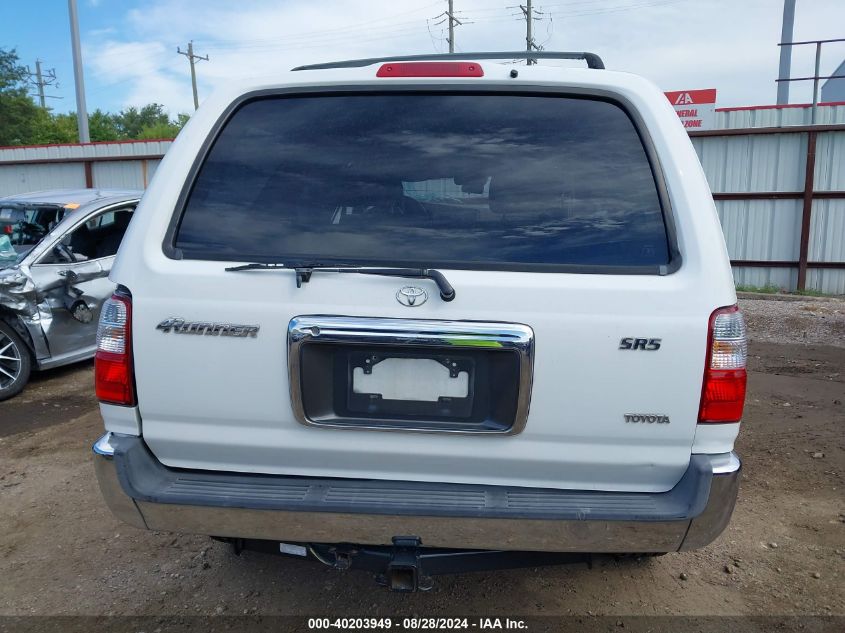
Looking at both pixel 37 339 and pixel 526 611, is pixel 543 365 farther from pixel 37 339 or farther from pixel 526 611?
pixel 37 339

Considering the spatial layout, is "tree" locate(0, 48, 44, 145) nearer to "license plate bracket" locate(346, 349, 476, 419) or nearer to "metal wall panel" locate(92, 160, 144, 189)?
"metal wall panel" locate(92, 160, 144, 189)

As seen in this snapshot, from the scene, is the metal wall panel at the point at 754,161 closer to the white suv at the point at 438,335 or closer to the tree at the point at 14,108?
the white suv at the point at 438,335

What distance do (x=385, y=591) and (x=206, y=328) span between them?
1.56 m

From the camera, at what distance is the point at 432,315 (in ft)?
6.44

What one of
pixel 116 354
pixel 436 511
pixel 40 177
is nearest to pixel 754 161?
pixel 436 511

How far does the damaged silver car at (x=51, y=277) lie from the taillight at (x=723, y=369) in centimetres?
552

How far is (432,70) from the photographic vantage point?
2.28m

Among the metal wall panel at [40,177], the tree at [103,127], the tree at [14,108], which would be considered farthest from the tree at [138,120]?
the metal wall panel at [40,177]

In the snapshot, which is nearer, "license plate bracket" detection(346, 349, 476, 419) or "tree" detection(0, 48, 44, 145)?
"license plate bracket" detection(346, 349, 476, 419)

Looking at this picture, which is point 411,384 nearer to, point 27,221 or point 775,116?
point 27,221

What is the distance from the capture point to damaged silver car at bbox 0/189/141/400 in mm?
5582

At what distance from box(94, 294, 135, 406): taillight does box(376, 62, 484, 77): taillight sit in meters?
1.18

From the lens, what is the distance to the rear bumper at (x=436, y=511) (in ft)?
6.48

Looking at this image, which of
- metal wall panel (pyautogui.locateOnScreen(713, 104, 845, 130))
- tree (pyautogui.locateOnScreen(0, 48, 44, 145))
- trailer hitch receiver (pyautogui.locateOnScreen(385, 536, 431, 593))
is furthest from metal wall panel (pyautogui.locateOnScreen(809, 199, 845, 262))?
tree (pyautogui.locateOnScreen(0, 48, 44, 145))
